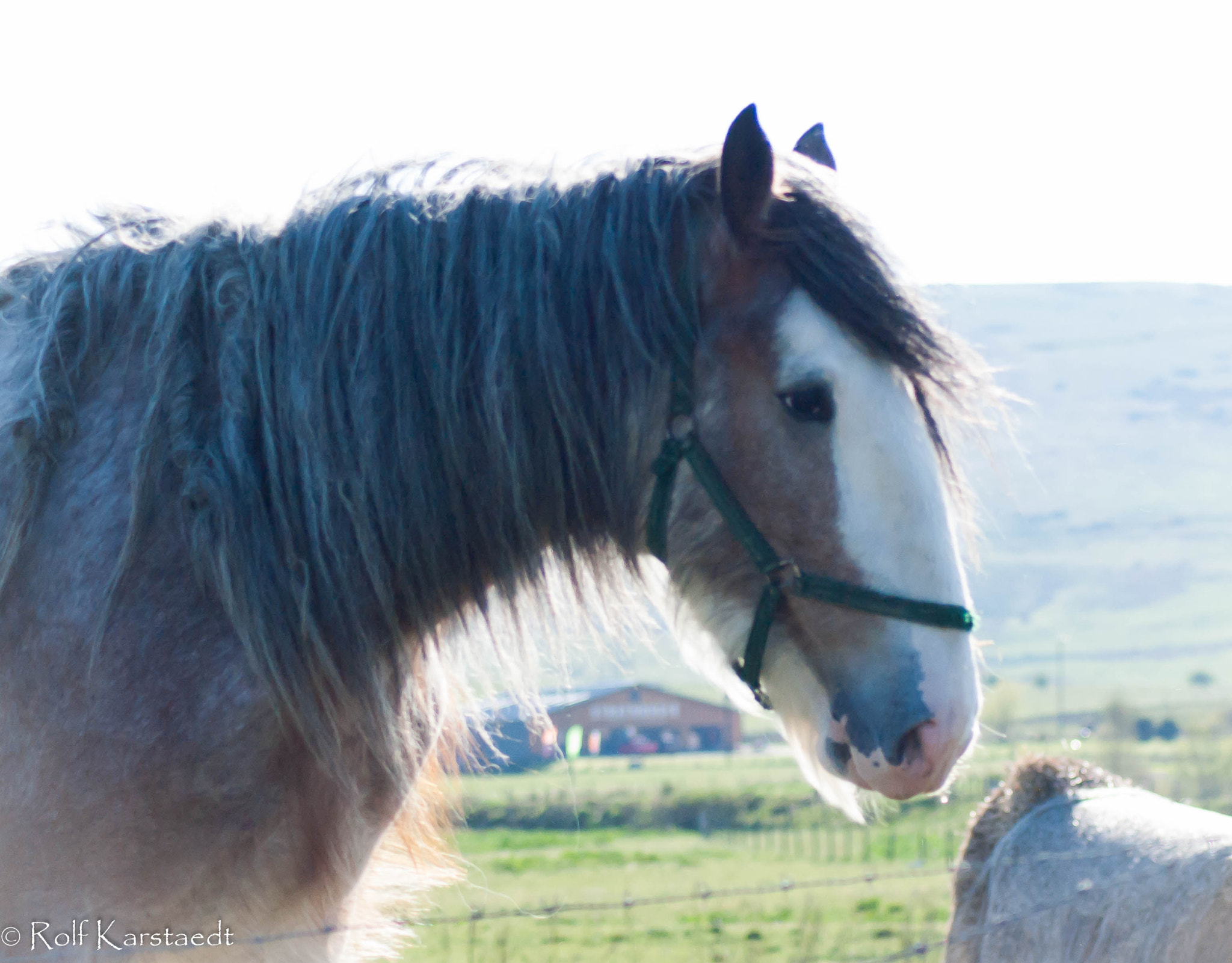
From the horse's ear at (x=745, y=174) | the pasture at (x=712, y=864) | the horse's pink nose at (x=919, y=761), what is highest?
the horse's ear at (x=745, y=174)

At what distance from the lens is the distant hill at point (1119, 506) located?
386 ft

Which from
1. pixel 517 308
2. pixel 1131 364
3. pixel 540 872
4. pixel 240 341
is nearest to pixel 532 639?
pixel 517 308

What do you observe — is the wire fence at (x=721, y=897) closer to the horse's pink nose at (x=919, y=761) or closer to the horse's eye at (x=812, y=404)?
the horse's pink nose at (x=919, y=761)

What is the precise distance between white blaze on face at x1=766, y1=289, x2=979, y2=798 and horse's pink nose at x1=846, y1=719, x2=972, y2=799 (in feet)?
0.09

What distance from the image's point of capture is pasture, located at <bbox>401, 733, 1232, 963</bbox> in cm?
548

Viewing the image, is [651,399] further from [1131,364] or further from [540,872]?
[1131,364]

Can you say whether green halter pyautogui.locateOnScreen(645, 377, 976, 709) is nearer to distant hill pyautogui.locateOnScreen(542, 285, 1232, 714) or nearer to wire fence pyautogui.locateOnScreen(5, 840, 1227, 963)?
wire fence pyautogui.locateOnScreen(5, 840, 1227, 963)

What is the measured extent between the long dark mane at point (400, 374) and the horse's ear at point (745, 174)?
68 mm

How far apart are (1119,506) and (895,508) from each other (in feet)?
550

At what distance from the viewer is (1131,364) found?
17888 cm

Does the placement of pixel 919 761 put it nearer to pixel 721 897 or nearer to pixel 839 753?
pixel 839 753

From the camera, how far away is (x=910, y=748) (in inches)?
78.1

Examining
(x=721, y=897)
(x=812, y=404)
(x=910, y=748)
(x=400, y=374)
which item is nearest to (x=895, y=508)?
(x=812, y=404)

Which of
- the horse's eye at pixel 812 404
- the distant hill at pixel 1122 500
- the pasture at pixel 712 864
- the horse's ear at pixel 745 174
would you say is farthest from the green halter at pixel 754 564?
the distant hill at pixel 1122 500
